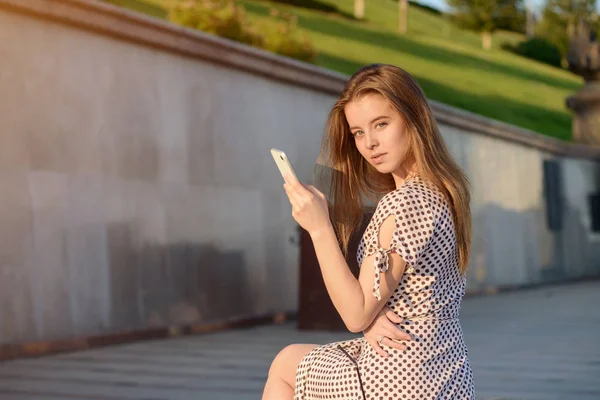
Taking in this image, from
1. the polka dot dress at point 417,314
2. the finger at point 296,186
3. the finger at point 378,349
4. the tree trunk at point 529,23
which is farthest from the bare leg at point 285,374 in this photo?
the tree trunk at point 529,23

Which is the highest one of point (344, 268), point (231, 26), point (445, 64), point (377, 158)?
point (445, 64)

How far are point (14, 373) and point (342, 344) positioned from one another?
4.21 metres

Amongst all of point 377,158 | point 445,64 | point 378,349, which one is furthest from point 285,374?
point 445,64

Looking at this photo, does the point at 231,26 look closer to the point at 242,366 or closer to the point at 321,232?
the point at 242,366

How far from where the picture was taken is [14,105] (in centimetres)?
826

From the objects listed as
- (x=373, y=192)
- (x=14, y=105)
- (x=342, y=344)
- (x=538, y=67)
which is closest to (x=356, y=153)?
(x=373, y=192)

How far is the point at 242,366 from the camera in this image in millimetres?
7633

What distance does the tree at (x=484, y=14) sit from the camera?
223 feet

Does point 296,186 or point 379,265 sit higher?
point 296,186

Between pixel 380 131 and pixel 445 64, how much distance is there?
42.4 metres

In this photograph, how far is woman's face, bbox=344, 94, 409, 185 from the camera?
11.1ft

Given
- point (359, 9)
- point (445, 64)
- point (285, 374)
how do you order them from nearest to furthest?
point (285, 374), point (445, 64), point (359, 9)

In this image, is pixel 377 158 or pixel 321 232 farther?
pixel 377 158

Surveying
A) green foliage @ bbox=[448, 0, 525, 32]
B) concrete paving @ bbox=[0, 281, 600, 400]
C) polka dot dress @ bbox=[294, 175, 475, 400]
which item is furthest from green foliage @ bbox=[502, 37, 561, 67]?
polka dot dress @ bbox=[294, 175, 475, 400]
